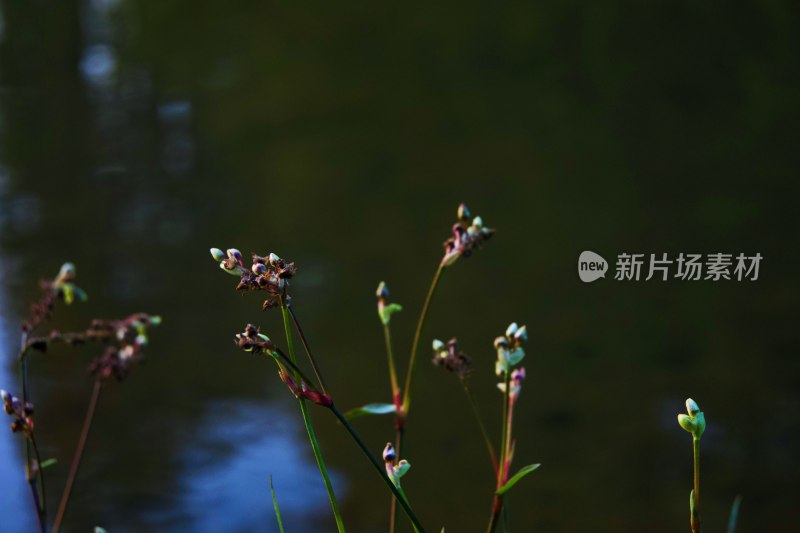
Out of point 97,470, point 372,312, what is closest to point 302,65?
point 372,312

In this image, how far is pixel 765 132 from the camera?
341cm

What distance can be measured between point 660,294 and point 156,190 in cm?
182

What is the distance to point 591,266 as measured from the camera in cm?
288

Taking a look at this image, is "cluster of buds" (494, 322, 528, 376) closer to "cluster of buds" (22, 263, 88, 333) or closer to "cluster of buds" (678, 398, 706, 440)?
"cluster of buds" (678, 398, 706, 440)

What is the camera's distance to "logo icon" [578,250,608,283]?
275 cm

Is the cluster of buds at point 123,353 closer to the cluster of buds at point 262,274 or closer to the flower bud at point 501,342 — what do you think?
the cluster of buds at point 262,274

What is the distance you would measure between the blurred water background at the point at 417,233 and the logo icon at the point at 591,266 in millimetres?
28

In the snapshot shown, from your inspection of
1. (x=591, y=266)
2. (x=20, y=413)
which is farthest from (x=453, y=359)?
(x=591, y=266)

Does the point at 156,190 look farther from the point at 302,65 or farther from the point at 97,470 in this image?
the point at 97,470

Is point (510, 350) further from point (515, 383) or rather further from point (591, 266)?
point (591, 266)

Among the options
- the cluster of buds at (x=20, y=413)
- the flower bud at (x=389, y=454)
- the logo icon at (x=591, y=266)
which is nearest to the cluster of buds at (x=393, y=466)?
the flower bud at (x=389, y=454)

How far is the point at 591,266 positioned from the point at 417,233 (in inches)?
21.8

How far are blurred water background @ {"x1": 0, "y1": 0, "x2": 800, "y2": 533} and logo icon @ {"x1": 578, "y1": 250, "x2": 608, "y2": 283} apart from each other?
28 millimetres

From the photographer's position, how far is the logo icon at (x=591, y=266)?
9.02 ft
